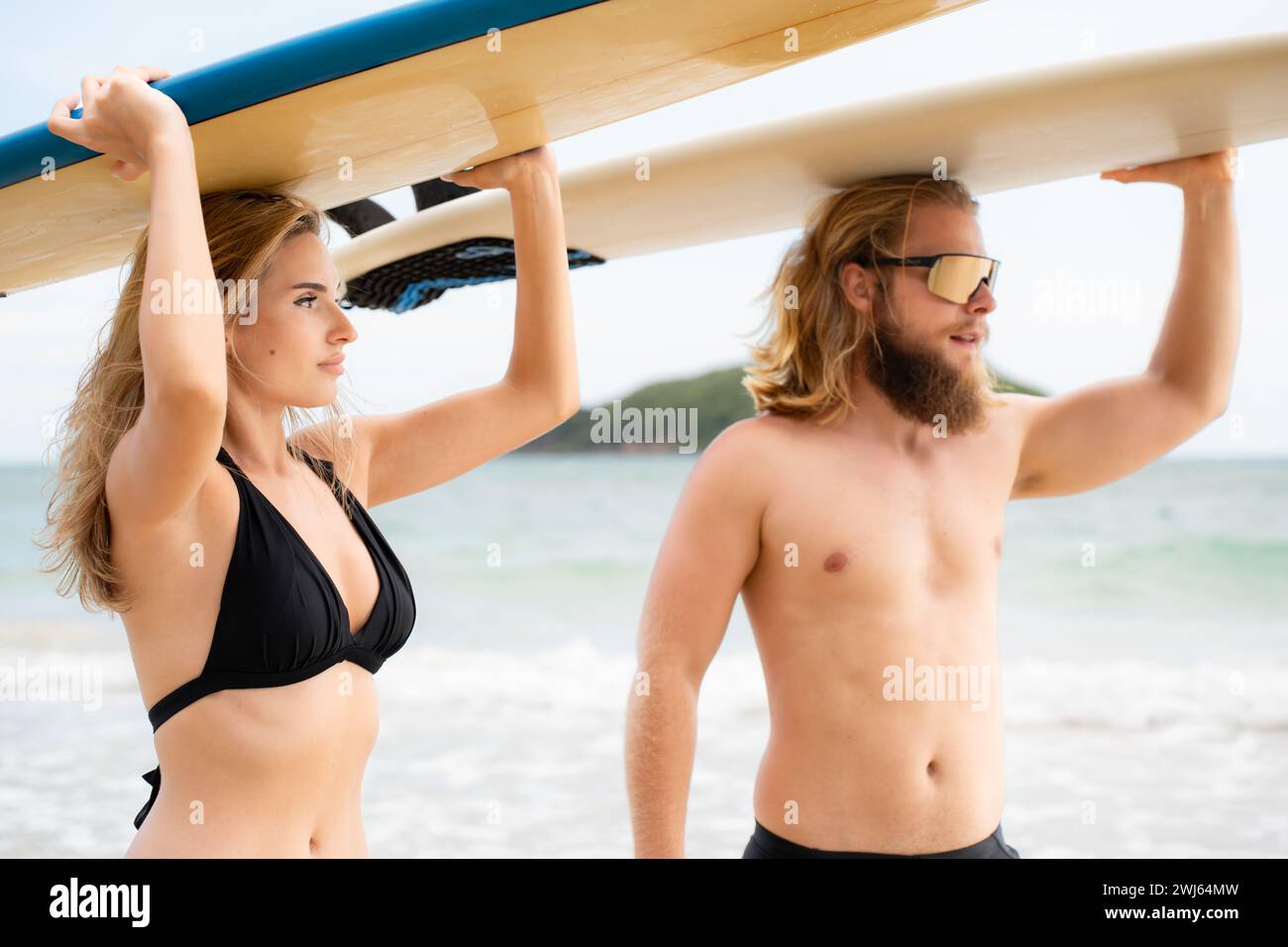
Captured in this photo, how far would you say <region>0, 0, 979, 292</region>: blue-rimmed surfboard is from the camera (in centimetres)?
187

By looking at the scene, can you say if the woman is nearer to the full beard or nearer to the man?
the man

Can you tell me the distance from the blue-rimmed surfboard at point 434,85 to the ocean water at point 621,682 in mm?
1627

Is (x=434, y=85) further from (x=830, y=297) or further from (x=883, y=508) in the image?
(x=883, y=508)

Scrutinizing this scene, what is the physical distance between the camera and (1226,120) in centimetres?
245

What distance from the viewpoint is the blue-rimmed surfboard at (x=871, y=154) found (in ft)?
7.59

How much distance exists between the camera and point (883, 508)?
2.41 meters

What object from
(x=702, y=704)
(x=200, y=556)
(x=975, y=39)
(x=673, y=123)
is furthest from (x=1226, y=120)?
(x=673, y=123)

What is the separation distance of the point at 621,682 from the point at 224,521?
398 inches

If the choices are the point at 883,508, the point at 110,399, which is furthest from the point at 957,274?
the point at 110,399

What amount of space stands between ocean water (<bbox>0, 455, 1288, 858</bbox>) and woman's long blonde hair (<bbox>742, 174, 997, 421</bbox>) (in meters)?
2.20

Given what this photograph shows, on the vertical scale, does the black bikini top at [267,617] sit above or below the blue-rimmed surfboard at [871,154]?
below

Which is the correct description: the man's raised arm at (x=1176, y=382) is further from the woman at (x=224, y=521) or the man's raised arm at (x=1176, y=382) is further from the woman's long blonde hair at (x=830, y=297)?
the woman at (x=224, y=521)

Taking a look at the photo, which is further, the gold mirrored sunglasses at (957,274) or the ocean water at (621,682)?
the ocean water at (621,682)

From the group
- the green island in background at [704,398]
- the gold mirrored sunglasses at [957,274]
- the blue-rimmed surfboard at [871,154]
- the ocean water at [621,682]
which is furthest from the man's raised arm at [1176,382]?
the green island in background at [704,398]
